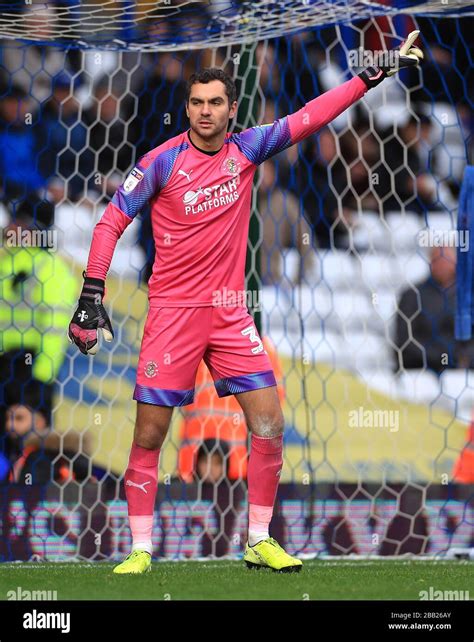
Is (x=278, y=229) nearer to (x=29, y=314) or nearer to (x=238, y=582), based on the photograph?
(x=29, y=314)

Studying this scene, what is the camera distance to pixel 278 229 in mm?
6082

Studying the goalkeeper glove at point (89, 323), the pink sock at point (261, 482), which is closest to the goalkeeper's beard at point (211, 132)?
the goalkeeper glove at point (89, 323)

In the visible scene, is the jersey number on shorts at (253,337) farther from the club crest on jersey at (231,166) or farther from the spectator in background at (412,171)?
the spectator in background at (412,171)

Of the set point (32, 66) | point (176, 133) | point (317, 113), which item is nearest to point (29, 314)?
point (176, 133)

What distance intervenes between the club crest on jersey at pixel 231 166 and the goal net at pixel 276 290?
4.33 feet

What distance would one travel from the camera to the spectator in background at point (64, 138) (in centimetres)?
614

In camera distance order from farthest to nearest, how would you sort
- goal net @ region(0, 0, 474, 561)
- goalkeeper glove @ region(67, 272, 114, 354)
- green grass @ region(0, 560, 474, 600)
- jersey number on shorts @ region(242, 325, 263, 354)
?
1. goal net @ region(0, 0, 474, 561)
2. jersey number on shorts @ region(242, 325, 263, 354)
3. goalkeeper glove @ region(67, 272, 114, 354)
4. green grass @ region(0, 560, 474, 600)

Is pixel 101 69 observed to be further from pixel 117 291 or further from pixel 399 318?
pixel 399 318

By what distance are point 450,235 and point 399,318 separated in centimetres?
45

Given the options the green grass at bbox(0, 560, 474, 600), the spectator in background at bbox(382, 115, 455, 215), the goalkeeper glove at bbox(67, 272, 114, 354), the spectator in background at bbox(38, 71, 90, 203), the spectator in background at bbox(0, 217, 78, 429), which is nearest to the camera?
the green grass at bbox(0, 560, 474, 600)

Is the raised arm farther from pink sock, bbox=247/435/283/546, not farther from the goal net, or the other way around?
the goal net

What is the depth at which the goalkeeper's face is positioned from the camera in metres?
4.39

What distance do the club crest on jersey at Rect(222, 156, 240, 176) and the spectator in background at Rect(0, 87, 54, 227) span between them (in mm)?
1745

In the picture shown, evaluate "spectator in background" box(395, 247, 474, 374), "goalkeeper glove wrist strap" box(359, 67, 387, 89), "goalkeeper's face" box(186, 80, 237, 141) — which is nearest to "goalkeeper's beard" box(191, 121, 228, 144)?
"goalkeeper's face" box(186, 80, 237, 141)
